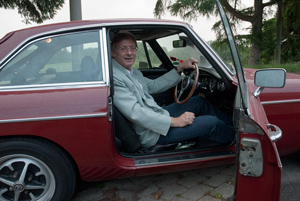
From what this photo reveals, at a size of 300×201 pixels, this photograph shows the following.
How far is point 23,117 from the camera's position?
66.8 inches

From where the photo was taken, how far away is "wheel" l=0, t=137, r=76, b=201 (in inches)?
69.7

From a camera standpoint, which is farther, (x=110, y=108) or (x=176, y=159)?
(x=176, y=159)

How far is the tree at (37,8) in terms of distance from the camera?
5672mm

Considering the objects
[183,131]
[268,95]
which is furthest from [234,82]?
[183,131]

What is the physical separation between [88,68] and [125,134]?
641 millimetres

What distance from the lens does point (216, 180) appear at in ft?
8.11

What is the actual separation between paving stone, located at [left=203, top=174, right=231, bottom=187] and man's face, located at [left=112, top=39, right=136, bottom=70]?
4.84 ft

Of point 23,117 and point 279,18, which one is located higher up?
point 279,18

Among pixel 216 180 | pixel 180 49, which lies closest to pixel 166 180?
pixel 216 180

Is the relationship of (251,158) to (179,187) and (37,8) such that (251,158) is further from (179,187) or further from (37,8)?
(37,8)

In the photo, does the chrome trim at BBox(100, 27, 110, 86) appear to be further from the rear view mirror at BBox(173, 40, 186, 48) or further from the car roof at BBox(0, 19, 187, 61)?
the rear view mirror at BBox(173, 40, 186, 48)

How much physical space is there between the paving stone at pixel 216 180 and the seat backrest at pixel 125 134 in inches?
34.6

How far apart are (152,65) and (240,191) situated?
2.84 meters

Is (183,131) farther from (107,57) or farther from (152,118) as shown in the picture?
(107,57)
